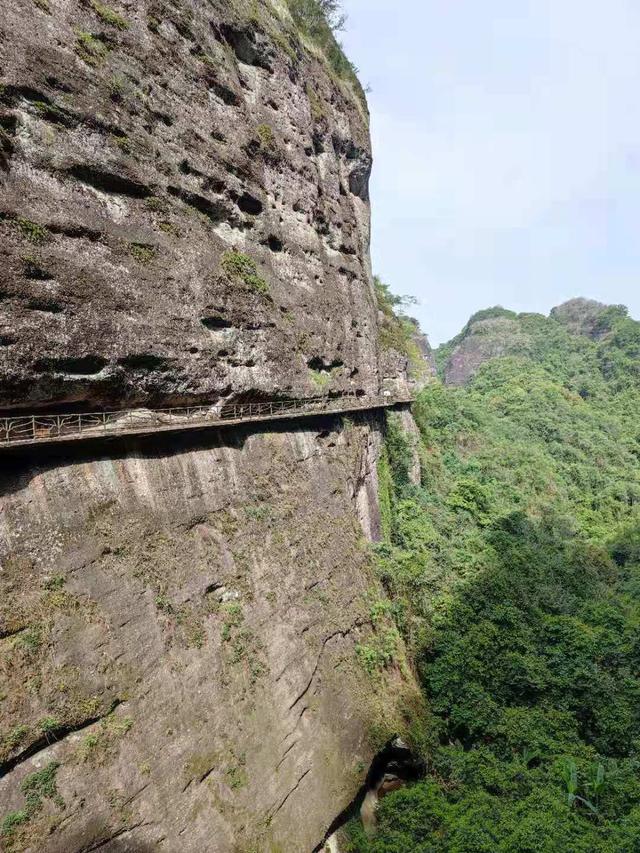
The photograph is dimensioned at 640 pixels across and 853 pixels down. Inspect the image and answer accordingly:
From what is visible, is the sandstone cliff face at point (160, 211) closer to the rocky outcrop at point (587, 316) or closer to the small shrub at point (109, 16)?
the small shrub at point (109, 16)

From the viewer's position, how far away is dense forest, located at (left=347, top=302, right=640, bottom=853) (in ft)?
38.8

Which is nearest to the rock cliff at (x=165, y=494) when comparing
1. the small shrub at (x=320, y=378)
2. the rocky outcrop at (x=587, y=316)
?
the small shrub at (x=320, y=378)

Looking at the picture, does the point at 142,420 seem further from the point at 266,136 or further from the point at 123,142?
the point at 266,136

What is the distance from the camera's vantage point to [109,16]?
1280 cm

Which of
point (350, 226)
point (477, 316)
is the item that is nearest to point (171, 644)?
point (350, 226)

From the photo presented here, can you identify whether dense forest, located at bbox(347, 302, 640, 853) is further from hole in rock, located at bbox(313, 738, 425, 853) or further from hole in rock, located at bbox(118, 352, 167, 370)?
hole in rock, located at bbox(118, 352, 167, 370)

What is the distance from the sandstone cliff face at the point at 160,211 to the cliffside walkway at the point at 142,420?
0.36 metres

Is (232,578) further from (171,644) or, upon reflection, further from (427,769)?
(427,769)

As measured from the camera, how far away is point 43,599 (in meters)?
8.64

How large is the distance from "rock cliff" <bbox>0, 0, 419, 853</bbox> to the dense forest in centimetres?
169

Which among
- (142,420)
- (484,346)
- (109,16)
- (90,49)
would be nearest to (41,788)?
(142,420)

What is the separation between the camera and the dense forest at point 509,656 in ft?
38.8

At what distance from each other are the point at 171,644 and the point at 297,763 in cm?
423

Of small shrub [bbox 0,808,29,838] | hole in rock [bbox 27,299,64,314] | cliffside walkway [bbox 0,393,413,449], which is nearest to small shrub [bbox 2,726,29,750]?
small shrub [bbox 0,808,29,838]
